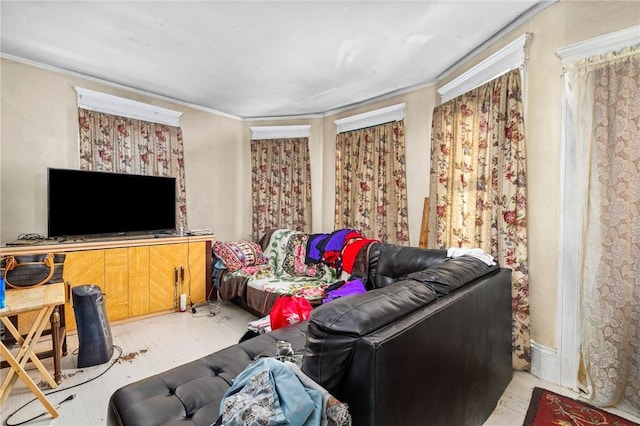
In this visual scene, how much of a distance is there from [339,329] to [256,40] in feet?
8.31

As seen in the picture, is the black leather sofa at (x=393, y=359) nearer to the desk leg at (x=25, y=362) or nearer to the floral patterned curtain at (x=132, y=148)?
the desk leg at (x=25, y=362)

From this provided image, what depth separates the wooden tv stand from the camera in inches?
112

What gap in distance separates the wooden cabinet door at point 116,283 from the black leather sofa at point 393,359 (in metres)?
2.17

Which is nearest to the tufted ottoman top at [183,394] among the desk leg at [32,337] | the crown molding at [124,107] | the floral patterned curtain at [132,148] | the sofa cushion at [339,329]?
the sofa cushion at [339,329]

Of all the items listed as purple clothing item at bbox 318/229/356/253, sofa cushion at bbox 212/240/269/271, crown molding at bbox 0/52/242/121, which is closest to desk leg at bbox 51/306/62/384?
sofa cushion at bbox 212/240/269/271

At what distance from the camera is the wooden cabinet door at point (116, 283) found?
3035 millimetres

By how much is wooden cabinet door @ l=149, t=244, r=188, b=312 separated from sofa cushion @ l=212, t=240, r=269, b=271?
422 millimetres

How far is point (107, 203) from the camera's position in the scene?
321cm

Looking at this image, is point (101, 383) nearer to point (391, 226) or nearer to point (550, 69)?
point (391, 226)

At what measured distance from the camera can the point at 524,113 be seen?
2.29 m

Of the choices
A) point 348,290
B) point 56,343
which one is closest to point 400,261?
point 348,290

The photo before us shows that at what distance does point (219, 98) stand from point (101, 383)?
326 centimetres

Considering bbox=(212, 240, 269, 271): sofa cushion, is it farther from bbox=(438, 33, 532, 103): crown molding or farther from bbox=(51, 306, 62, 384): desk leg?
bbox=(438, 33, 532, 103): crown molding

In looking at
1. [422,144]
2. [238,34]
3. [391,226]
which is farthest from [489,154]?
[238,34]
